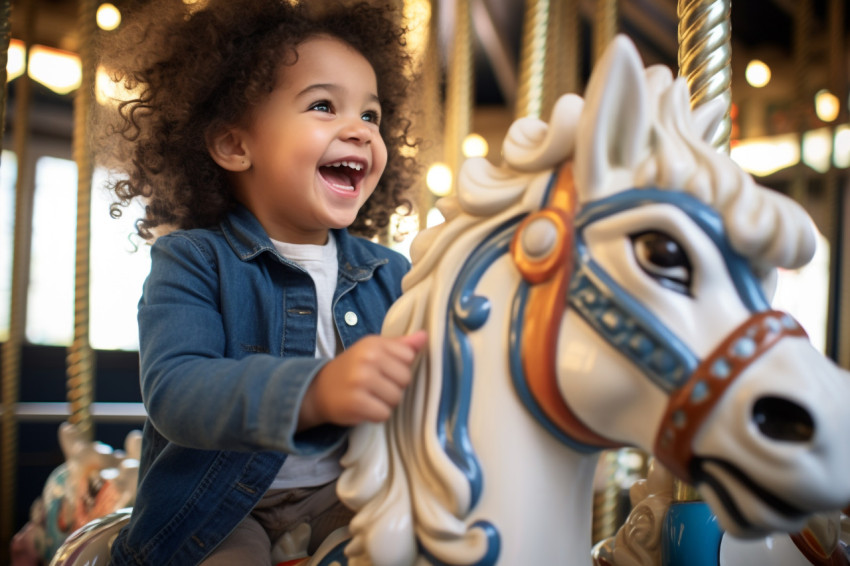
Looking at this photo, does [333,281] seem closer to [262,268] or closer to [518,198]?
[262,268]

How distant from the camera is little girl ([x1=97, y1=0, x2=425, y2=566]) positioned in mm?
536

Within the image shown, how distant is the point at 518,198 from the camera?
1.77 feet

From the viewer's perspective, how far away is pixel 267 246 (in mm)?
788

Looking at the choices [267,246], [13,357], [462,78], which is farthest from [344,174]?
[13,357]

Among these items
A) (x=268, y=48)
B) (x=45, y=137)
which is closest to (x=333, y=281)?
(x=268, y=48)

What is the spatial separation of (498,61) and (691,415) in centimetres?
569

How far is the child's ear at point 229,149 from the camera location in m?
0.87

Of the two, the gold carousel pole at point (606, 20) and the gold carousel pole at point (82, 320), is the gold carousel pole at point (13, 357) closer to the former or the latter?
the gold carousel pole at point (82, 320)

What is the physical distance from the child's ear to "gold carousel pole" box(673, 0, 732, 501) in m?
0.54

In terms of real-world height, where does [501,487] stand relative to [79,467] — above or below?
above

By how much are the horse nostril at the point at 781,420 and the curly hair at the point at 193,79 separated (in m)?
0.65

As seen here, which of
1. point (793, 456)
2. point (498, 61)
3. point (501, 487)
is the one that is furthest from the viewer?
point (498, 61)

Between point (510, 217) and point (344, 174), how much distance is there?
0.37 m

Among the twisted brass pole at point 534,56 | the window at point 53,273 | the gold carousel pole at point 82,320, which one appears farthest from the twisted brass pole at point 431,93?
the window at point 53,273
